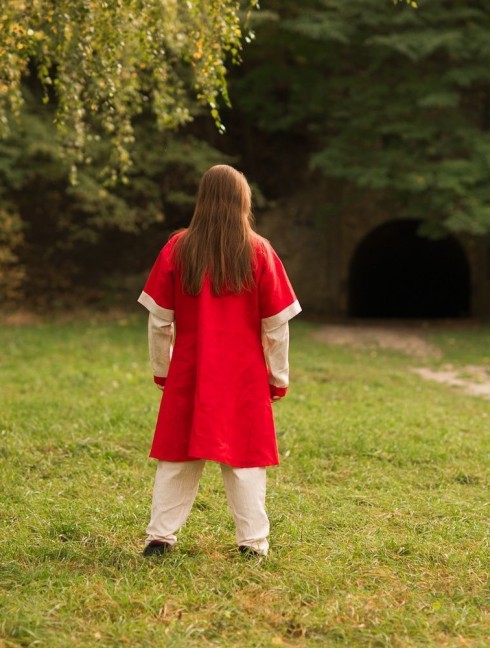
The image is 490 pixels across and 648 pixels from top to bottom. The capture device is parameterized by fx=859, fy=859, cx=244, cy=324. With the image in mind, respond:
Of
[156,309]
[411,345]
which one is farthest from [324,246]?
[156,309]

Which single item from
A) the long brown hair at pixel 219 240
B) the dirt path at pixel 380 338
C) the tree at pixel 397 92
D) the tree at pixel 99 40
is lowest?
the dirt path at pixel 380 338

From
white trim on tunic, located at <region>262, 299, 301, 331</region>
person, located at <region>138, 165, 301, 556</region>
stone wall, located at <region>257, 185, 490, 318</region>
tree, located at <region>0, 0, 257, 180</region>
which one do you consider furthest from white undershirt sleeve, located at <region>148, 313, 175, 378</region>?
stone wall, located at <region>257, 185, 490, 318</region>

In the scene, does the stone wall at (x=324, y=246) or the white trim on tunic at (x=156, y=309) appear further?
the stone wall at (x=324, y=246)

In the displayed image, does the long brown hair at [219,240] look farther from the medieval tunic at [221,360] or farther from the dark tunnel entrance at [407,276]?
the dark tunnel entrance at [407,276]

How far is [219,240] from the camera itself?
401 centimetres

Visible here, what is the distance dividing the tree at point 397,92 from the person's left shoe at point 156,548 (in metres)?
10.1

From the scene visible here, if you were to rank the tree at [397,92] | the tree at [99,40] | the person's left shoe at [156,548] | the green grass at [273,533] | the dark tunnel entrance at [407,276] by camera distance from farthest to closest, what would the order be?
the dark tunnel entrance at [407,276] < the tree at [397,92] < the tree at [99,40] < the person's left shoe at [156,548] < the green grass at [273,533]

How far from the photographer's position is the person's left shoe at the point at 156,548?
407 cm

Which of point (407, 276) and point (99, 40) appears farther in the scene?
point (407, 276)

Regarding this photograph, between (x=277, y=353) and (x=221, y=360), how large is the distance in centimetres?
28

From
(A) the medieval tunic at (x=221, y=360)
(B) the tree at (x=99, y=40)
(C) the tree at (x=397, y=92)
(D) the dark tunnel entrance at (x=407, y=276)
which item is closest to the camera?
(A) the medieval tunic at (x=221, y=360)

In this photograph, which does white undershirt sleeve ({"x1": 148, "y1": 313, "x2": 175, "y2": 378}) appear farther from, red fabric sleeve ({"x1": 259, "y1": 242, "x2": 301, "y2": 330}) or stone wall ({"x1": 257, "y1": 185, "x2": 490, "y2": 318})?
stone wall ({"x1": 257, "y1": 185, "x2": 490, "y2": 318})

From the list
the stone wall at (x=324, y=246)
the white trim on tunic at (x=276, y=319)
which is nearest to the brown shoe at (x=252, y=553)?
the white trim on tunic at (x=276, y=319)

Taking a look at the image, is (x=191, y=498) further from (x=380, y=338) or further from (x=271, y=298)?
(x=380, y=338)
